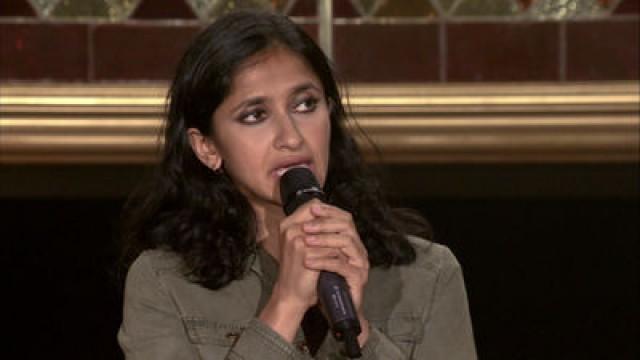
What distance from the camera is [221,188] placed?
6.19 feet

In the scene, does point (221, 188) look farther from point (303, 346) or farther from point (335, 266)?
point (335, 266)

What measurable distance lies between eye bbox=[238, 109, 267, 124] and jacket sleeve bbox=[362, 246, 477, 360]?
0.95 ft

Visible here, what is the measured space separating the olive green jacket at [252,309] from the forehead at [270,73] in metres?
0.25

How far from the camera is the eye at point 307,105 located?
5.63 ft

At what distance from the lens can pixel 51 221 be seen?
2527 millimetres

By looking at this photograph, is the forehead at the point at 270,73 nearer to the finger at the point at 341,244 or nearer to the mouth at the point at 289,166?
the mouth at the point at 289,166

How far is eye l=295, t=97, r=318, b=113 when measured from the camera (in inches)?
67.6

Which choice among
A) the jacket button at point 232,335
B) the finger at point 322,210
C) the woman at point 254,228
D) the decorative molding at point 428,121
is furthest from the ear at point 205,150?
the decorative molding at point 428,121

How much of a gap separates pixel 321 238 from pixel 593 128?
1.03 m

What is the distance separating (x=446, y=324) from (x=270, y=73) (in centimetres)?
38

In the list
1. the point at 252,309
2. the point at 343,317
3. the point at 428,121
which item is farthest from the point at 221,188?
the point at 428,121

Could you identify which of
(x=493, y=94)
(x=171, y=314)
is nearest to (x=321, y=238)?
(x=171, y=314)

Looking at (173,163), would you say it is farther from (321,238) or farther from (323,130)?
(321,238)

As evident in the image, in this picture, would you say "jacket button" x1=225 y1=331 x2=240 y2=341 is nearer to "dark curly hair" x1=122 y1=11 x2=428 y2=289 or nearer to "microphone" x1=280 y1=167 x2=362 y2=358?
"dark curly hair" x1=122 y1=11 x2=428 y2=289
